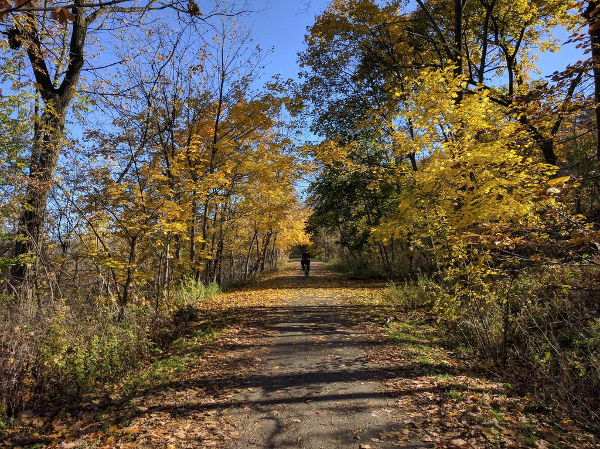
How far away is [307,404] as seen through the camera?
446cm

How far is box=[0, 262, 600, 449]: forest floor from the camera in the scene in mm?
3688

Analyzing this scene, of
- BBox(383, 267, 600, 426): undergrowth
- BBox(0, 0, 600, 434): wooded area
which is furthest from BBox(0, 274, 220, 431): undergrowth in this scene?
BBox(383, 267, 600, 426): undergrowth

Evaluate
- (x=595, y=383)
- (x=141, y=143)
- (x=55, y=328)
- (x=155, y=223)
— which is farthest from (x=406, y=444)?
(x=141, y=143)

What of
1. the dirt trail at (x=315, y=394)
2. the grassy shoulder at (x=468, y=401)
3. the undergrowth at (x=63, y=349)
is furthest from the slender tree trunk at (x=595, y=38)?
the undergrowth at (x=63, y=349)

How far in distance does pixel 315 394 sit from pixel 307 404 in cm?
29

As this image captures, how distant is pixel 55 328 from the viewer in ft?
16.7

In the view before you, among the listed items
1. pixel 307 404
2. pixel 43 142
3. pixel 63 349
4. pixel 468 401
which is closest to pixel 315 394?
pixel 307 404

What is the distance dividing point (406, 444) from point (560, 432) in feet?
5.80

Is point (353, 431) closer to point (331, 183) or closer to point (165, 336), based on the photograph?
point (165, 336)

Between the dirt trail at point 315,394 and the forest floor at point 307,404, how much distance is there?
0.02m

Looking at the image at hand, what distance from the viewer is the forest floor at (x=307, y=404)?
3.69m

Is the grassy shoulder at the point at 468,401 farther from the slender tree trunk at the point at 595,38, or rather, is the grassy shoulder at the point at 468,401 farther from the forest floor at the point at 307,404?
the slender tree trunk at the point at 595,38

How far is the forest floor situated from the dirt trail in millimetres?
17

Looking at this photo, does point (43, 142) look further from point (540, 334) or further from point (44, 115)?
point (540, 334)
